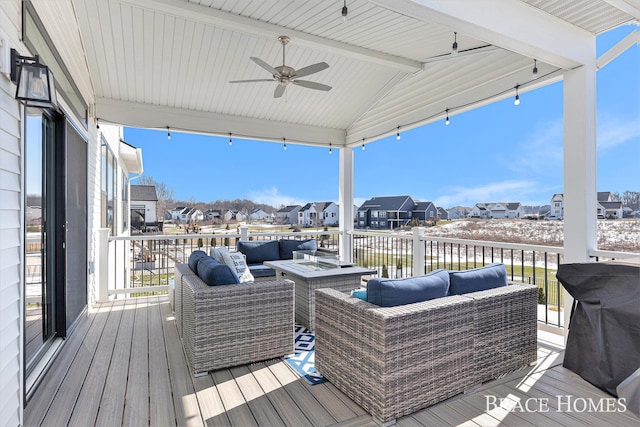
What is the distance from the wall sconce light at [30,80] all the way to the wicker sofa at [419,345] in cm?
215

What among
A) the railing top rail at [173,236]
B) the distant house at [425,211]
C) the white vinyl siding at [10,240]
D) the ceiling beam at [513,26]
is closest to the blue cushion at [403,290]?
the ceiling beam at [513,26]

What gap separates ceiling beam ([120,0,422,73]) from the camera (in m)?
3.64

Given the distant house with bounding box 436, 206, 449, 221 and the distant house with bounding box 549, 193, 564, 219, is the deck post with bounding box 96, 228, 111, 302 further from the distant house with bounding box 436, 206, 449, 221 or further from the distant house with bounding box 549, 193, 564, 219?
the distant house with bounding box 549, 193, 564, 219

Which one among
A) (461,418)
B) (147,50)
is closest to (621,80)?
(461,418)

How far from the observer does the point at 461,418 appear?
86.2 inches

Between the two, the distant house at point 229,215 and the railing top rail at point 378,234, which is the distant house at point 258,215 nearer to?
the distant house at point 229,215

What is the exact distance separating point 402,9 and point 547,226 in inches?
114

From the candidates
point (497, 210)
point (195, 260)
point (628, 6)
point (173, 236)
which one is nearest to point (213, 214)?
point (173, 236)

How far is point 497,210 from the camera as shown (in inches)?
186

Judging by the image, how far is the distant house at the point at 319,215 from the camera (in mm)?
7598

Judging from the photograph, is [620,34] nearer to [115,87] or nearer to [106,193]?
[115,87]

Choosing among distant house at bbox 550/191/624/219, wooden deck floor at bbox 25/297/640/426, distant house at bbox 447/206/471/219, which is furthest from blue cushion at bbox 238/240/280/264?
distant house at bbox 550/191/624/219

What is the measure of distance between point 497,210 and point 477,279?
2.37 meters

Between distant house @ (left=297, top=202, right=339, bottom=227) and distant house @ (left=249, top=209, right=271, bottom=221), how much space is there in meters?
0.70
